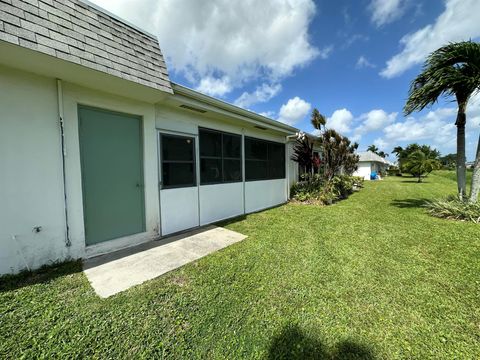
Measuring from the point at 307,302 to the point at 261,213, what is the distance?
15.6 ft

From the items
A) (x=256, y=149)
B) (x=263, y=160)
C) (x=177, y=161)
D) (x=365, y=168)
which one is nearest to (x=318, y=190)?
(x=263, y=160)

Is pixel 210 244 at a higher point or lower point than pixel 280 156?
lower

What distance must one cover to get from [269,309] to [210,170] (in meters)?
4.06

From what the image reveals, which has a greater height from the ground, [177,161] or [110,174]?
[177,161]

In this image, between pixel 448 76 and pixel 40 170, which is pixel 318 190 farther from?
pixel 40 170

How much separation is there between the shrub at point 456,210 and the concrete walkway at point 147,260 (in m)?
6.40

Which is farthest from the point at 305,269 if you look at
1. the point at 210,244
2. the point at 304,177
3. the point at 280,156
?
the point at 304,177

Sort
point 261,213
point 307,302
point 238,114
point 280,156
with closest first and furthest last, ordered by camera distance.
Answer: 1. point 307,302
2. point 238,114
3. point 261,213
4. point 280,156

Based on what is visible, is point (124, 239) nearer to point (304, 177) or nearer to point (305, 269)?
point (305, 269)

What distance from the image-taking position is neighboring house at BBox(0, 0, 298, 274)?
2.78 meters

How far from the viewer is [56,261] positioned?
3242mm

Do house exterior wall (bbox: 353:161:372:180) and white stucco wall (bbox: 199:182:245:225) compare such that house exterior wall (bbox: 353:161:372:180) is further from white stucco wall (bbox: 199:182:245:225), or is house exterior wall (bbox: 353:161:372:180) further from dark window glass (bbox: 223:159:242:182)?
white stucco wall (bbox: 199:182:245:225)

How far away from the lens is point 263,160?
7922mm

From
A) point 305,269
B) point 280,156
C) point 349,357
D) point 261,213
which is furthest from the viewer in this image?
point 280,156
